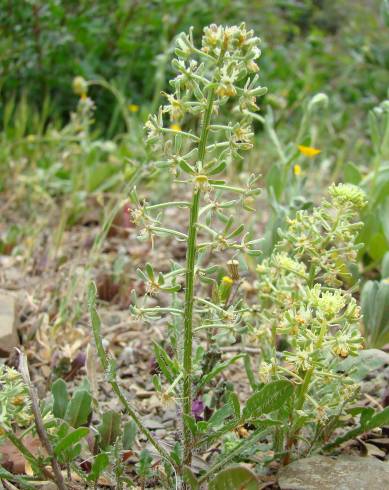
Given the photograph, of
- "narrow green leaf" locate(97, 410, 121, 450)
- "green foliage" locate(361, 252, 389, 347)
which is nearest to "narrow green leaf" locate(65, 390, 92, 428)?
"narrow green leaf" locate(97, 410, 121, 450)

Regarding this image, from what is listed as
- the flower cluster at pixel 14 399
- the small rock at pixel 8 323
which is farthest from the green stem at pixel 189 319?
the small rock at pixel 8 323

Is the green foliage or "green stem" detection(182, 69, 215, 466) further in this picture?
the green foliage

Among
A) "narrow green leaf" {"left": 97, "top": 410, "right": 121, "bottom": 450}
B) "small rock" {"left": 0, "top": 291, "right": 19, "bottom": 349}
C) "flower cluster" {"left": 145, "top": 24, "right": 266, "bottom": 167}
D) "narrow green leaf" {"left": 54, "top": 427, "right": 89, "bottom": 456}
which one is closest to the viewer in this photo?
"flower cluster" {"left": 145, "top": 24, "right": 266, "bottom": 167}

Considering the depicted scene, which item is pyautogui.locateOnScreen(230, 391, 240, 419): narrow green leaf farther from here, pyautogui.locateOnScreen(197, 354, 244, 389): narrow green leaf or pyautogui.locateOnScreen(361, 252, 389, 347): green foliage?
pyautogui.locateOnScreen(361, 252, 389, 347): green foliage

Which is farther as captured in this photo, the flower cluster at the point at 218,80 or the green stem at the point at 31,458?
the green stem at the point at 31,458

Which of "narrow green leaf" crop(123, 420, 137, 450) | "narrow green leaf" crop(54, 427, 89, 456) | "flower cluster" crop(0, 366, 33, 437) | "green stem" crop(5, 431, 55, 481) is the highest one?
"flower cluster" crop(0, 366, 33, 437)

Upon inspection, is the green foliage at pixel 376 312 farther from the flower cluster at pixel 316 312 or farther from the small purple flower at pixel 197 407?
the small purple flower at pixel 197 407

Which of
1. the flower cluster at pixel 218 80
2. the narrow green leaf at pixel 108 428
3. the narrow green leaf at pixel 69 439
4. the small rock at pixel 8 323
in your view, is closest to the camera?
the flower cluster at pixel 218 80

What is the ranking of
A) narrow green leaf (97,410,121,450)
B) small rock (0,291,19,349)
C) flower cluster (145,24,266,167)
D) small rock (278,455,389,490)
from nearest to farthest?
1. flower cluster (145,24,266,167)
2. small rock (278,455,389,490)
3. narrow green leaf (97,410,121,450)
4. small rock (0,291,19,349)
